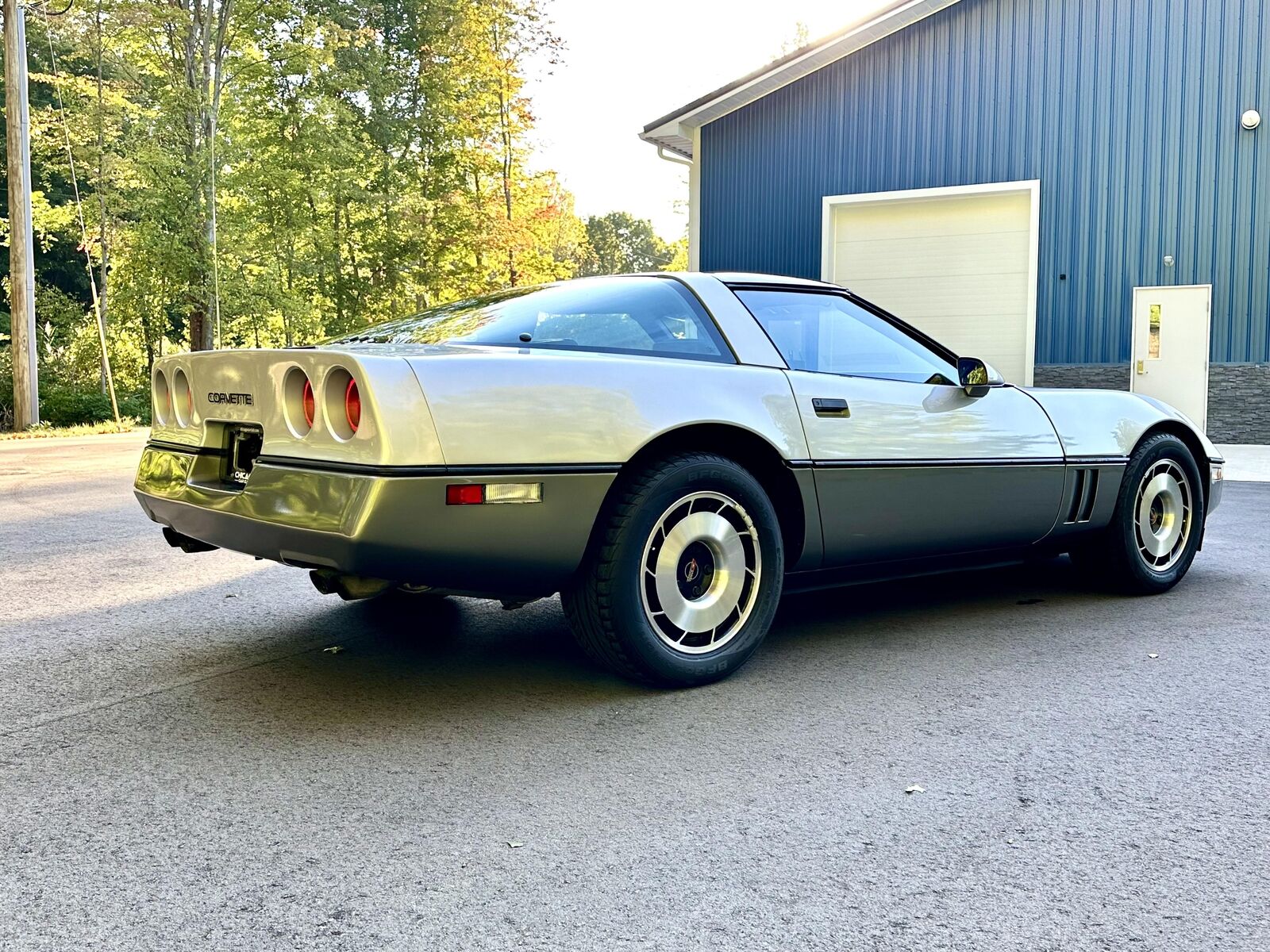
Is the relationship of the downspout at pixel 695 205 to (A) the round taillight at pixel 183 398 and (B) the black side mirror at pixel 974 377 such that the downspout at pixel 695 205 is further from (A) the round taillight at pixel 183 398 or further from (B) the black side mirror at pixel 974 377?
(A) the round taillight at pixel 183 398

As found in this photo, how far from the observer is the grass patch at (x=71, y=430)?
55.3ft

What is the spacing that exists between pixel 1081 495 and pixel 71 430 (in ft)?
55.4


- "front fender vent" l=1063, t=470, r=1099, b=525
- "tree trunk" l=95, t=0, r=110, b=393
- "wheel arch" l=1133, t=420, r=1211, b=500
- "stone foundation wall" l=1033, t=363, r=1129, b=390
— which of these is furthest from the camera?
"tree trunk" l=95, t=0, r=110, b=393

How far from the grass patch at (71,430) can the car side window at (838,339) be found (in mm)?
15375

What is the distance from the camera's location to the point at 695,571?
3.61 meters

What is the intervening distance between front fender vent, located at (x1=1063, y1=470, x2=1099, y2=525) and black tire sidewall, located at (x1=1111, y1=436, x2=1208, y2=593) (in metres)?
0.21

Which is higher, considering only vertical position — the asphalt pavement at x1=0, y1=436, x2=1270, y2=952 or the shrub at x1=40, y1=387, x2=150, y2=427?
the shrub at x1=40, y1=387, x2=150, y2=427

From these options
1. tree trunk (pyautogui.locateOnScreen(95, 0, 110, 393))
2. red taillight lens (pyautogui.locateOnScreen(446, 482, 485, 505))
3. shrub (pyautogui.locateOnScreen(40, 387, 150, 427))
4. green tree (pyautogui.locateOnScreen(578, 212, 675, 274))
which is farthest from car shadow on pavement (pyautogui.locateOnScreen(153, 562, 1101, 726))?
green tree (pyautogui.locateOnScreen(578, 212, 675, 274))

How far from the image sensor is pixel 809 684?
12.0 feet

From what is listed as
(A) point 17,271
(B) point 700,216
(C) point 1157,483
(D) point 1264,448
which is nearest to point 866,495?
(C) point 1157,483

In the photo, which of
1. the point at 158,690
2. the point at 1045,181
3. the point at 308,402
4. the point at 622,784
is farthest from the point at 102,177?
the point at 622,784

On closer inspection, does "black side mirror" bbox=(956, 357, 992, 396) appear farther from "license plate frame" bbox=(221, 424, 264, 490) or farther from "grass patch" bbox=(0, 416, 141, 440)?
"grass patch" bbox=(0, 416, 141, 440)

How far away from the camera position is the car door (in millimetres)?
3947

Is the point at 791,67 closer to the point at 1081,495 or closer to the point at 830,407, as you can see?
the point at 1081,495
